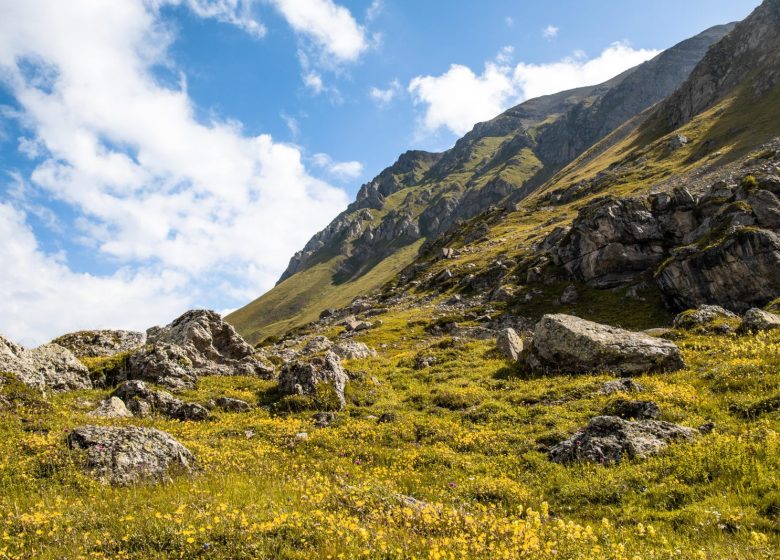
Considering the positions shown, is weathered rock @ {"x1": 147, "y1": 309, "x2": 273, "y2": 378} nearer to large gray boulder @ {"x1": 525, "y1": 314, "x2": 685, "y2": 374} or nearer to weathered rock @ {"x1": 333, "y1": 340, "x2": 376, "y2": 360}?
weathered rock @ {"x1": 333, "y1": 340, "x2": 376, "y2": 360}

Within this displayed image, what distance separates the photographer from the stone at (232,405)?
79.0ft

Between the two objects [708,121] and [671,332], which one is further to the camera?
[708,121]

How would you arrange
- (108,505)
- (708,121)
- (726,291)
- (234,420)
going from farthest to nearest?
(708,121)
(726,291)
(234,420)
(108,505)

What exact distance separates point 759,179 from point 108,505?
6969cm

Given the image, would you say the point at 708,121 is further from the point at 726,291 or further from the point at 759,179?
the point at 726,291

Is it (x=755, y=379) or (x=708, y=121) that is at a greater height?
(x=708, y=121)

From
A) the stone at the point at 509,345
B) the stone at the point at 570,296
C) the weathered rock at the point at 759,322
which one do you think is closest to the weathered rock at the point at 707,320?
→ the weathered rock at the point at 759,322

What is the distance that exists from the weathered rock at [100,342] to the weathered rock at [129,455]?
25937 millimetres

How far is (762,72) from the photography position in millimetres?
167375

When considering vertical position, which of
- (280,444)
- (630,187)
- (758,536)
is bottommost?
(758,536)

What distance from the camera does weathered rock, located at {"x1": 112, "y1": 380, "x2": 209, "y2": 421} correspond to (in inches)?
866

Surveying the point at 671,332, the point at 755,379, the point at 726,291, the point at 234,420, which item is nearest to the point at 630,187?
the point at 726,291

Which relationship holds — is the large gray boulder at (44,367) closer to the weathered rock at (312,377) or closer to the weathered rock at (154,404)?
the weathered rock at (154,404)

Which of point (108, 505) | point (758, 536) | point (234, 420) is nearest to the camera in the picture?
point (758, 536)
